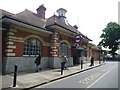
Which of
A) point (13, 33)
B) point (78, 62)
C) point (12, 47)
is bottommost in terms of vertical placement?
point (78, 62)

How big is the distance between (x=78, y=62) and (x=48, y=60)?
7760 mm

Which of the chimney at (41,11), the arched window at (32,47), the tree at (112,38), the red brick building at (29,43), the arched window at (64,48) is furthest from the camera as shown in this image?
the tree at (112,38)

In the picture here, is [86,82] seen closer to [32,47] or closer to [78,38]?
[32,47]

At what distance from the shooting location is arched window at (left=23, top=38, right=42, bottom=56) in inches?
457

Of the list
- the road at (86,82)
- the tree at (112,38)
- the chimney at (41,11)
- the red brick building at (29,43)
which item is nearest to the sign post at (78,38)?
the red brick building at (29,43)

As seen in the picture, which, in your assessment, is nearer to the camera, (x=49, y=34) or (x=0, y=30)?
(x=0, y=30)

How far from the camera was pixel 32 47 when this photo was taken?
40.0ft

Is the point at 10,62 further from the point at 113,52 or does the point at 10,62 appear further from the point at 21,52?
the point at 113,52

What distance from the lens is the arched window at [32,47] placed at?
11.6 metres

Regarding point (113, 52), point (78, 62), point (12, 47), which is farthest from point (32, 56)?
point (113, 52)

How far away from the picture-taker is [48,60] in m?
13.9

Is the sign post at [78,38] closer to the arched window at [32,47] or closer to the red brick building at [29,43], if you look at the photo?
the red brick building at [29,43]

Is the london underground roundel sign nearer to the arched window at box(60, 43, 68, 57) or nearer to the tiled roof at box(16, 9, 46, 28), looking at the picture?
the arched window at box(60, 43, 68, 57)

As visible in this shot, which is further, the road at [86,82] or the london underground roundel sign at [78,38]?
the london underground roundel sign at [78,38]
